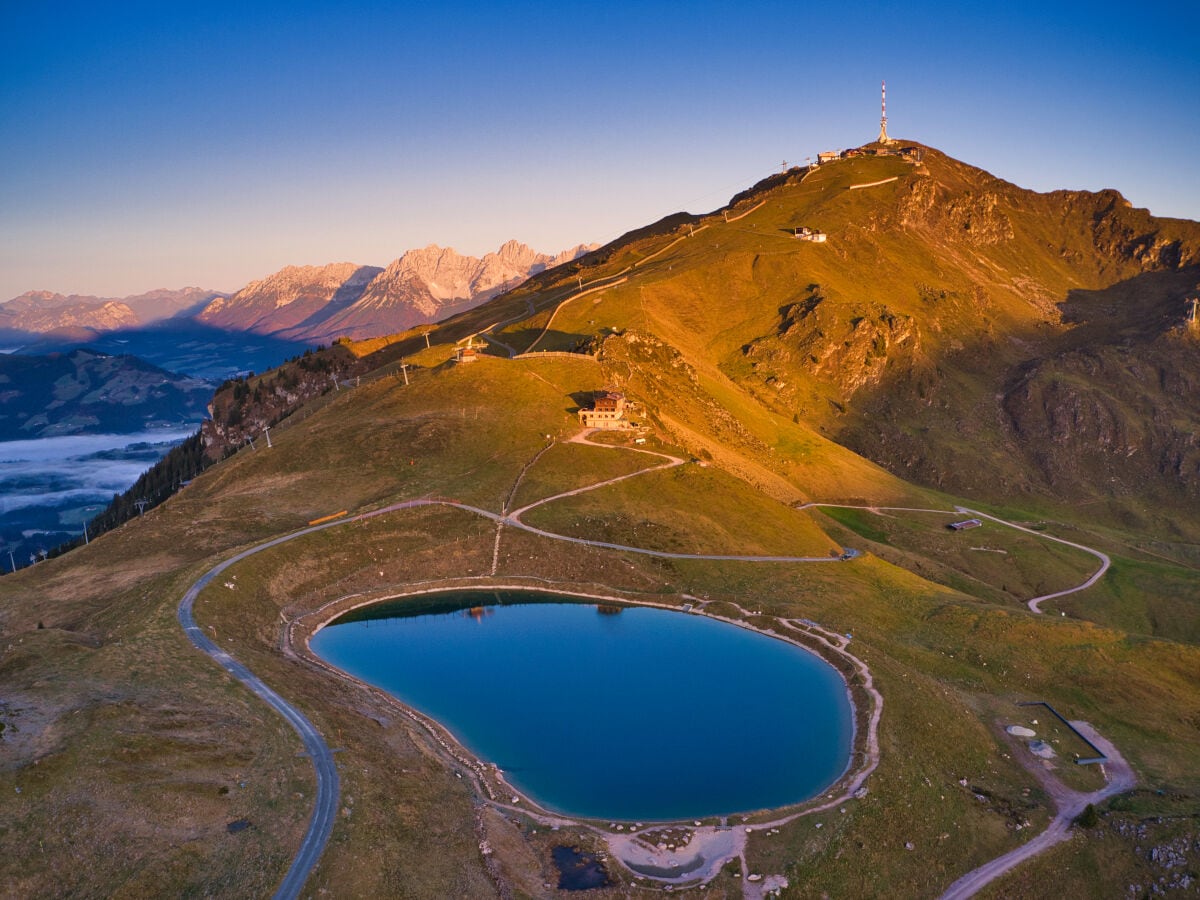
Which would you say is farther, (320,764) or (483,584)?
(483,584)

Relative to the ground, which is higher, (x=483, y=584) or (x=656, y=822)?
(x=483, y=584)

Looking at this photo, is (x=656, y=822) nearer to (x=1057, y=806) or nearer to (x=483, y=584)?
(x=1057, y=806)

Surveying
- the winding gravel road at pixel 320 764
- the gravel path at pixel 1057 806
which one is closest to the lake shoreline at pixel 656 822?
the winding gravel road at pixel 320 764

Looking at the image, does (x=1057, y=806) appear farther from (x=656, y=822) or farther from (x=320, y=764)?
(x=320, y=764)

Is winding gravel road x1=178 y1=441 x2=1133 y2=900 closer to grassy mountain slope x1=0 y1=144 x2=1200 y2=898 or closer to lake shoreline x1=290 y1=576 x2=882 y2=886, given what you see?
grassy mountain slope x1=0 y1=144 x2=1200 y2=898

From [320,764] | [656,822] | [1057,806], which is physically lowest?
[1057,806]

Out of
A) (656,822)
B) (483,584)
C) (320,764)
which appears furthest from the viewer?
(483,584)

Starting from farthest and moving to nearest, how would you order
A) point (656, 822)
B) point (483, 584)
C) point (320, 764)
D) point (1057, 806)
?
point (483, 584) < point (1057, 806) < point (656, 822) < point (320, 764)

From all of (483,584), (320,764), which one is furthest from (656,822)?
(483,584)

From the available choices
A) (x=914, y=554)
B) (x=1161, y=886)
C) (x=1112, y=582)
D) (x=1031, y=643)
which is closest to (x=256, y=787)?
(x=1161, y=886)

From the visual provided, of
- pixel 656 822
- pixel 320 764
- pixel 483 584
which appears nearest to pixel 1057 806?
pixel 656 822

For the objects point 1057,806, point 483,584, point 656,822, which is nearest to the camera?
point 656,822
